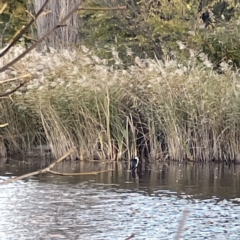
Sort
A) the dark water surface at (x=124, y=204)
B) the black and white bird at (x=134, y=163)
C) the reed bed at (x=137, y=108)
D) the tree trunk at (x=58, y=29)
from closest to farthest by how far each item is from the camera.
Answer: the dark water surface at (x=124, y=204)
the black and white bird at (x=134, y=163)
the reed bed at (x=137, y=108)
the tree trunk at (x=58, y=29)

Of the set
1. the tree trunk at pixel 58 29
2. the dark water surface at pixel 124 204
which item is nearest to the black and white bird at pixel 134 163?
the dark water surface at pixel 124 204

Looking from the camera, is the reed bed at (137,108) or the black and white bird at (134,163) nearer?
the black and white bird at (134,163)

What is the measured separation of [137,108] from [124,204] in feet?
14.0

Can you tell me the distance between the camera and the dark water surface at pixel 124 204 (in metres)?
7.17

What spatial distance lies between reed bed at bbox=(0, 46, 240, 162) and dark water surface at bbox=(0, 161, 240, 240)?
63 cm

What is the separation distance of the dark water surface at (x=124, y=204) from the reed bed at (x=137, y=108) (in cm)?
63

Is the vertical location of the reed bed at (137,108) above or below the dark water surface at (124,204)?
above

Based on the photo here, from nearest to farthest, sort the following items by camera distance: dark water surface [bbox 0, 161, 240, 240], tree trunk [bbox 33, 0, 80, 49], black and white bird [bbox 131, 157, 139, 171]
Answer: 1. dark water surface [bbox 0, 161, 240, 240]
2. black and white bird [bbox 131, 157, 139, 171]
3. tree trunk [bbox 33, 0, 80, 49]

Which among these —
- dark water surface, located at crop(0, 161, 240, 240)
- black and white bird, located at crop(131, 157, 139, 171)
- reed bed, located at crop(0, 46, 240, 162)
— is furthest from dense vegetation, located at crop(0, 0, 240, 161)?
dark water surface, located at crop(0, 161, 240, 240)

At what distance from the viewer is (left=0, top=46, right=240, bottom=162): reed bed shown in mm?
12078

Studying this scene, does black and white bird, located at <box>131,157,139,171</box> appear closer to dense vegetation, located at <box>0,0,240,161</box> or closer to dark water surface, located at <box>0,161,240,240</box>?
dark water surface, located at <box>0,161,240,240</box>

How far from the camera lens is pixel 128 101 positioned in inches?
503

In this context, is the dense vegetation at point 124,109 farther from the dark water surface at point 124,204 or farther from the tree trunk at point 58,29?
the tree trunk at point 58,29

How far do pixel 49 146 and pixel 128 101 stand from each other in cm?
155
